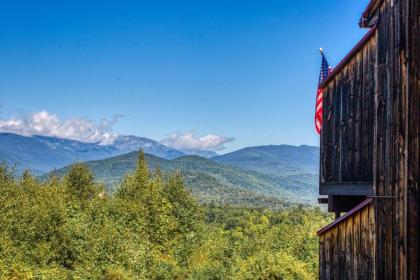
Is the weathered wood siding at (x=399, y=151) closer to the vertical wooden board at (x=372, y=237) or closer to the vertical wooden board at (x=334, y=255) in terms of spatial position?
the vertical wooden board at (x=372, y=237)

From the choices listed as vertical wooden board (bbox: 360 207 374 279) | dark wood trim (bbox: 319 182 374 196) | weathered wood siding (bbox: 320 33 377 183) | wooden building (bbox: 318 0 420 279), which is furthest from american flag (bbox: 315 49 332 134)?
vertical wooden board (bbox: 360 207 374 279)

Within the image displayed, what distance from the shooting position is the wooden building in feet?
28.3

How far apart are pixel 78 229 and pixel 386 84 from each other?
138ft

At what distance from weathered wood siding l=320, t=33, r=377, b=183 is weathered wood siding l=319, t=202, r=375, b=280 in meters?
0.91

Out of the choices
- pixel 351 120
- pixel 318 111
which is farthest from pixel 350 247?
pixel 318 111

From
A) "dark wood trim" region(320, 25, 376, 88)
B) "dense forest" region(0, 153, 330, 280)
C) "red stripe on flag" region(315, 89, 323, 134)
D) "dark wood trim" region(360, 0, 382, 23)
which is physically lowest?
"dense forest" region(0, 153, 330, 280)

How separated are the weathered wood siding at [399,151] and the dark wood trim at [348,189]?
2.30 ft

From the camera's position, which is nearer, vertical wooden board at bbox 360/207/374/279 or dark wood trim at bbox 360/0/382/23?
vertical wooden board at bbox 360/207/374/279

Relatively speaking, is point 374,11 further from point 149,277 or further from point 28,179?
point 28,179

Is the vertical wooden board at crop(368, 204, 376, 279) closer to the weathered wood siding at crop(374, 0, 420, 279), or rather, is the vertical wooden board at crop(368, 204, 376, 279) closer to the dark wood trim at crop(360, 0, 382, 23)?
the weathered wood siding at crop(374, 0, 420, 279)

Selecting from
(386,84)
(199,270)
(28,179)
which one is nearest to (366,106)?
(386,84)

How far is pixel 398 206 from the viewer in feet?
28.8

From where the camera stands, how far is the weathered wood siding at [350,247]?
9.32m

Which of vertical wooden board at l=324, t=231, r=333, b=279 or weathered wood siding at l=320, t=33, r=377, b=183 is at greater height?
weathered wood siding at l=320, t=33, r=377, b=183
